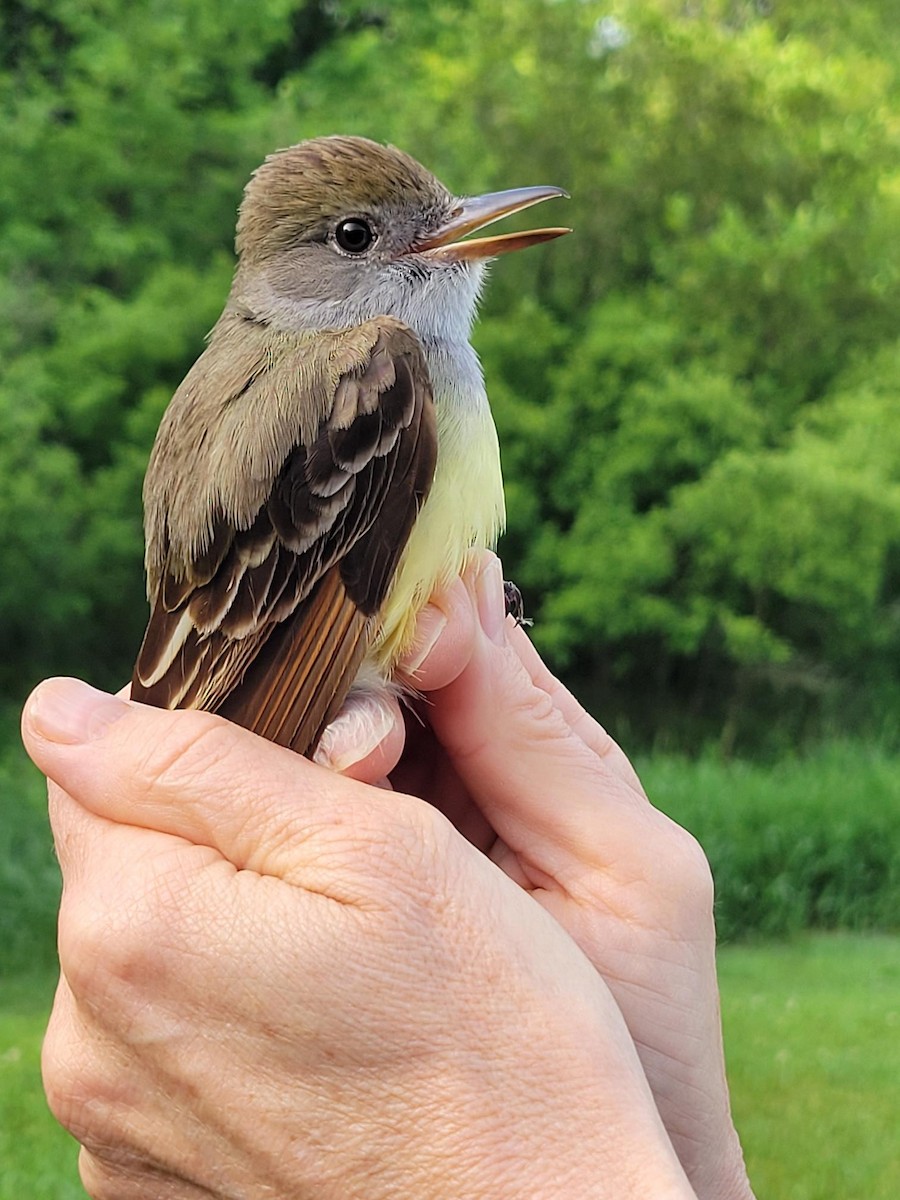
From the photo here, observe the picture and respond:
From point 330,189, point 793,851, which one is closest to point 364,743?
point 330,189

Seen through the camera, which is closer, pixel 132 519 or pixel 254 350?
pixel 254 350

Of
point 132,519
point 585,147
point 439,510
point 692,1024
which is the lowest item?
point 132,519

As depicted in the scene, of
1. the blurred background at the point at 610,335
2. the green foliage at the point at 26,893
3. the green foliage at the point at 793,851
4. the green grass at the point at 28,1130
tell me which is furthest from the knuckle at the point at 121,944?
the blurred background at the point at 610,335

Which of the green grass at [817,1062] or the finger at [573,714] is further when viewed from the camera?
the green grass at [817,1062]

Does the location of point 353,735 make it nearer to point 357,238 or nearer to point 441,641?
point 441,641

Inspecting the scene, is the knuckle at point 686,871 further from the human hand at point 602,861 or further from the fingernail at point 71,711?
the fingernail at point 71,711

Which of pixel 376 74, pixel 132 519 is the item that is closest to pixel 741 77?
pixel 376 74

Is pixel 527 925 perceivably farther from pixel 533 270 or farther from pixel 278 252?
pixel 533 270
